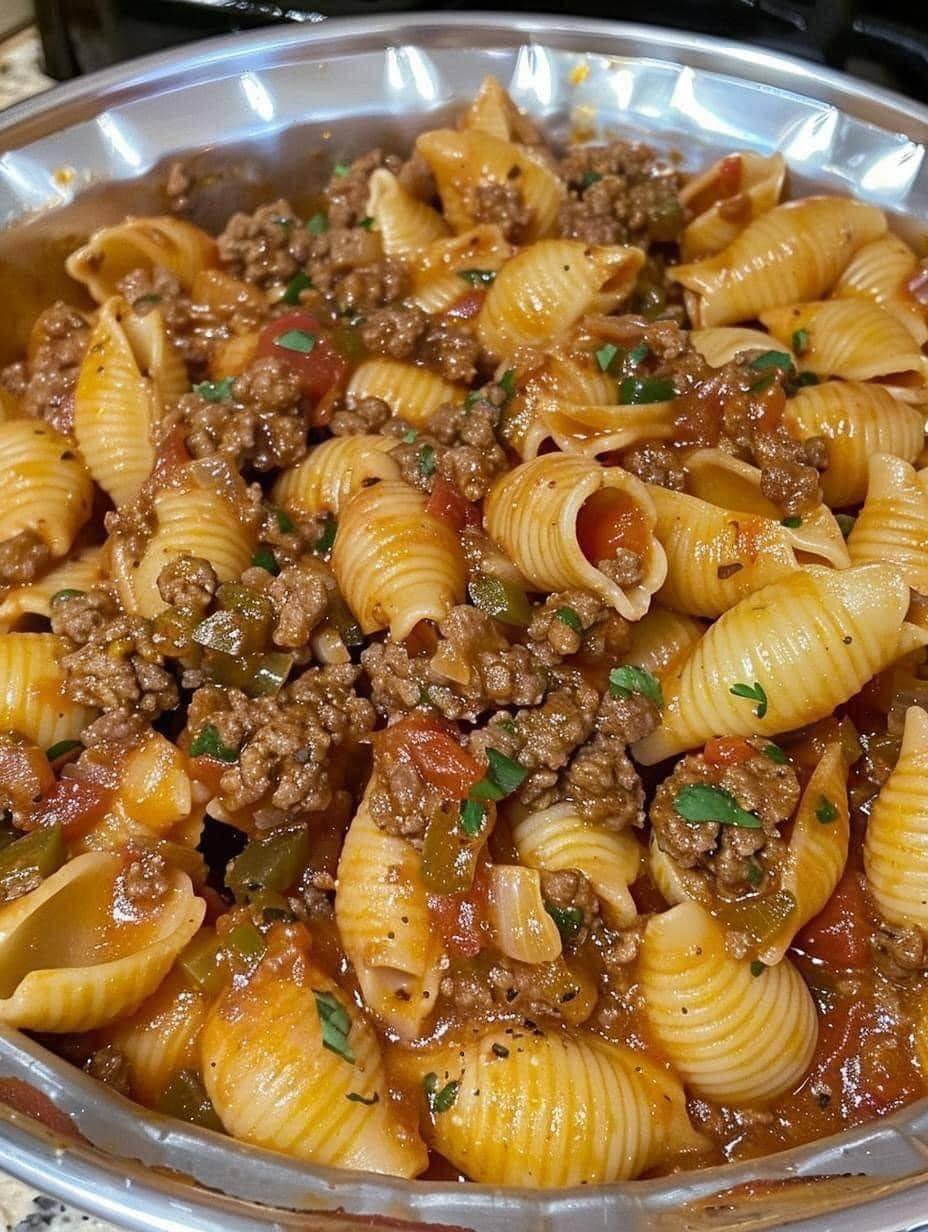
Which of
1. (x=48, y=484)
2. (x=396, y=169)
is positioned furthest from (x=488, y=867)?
(x=396, y=169)

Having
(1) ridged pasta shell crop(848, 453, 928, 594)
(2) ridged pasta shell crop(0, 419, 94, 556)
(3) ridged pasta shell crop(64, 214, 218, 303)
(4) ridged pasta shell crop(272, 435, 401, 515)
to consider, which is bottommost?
(1) ridged pasta shell crop(848, 453, 928, 594)

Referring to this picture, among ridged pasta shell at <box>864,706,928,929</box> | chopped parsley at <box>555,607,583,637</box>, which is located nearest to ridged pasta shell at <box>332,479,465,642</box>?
chopped parsley at <box>555,607,583,637</box>

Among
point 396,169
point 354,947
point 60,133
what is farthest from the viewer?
point 396,169

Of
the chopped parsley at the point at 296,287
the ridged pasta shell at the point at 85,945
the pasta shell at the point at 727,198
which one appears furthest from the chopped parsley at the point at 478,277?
the ridged pasta shell at the point at 85,945

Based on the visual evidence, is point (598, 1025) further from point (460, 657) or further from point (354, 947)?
point (460, 657)

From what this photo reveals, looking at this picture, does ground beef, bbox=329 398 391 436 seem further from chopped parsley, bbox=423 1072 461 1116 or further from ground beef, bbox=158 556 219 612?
chopped parsley, bbox=423 1072 461 1116

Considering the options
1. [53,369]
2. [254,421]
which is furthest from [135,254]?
[254,421]
